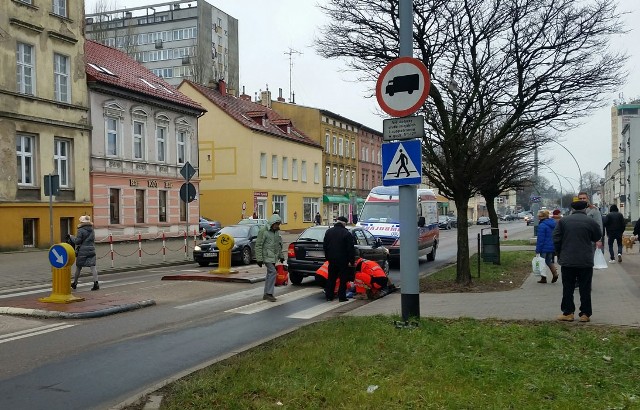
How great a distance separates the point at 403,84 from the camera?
7488mm

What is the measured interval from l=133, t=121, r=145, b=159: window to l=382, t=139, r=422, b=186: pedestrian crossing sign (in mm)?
28235

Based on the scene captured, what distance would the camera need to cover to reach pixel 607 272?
52.0 ft

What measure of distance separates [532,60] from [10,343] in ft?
39.2

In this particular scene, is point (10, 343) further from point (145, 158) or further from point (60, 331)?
point (145, 158)

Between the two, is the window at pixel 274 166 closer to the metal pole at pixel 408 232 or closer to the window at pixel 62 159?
the window at pixel 62 159

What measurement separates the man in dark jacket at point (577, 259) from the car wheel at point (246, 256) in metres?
14.0

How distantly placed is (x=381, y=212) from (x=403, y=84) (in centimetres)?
1470

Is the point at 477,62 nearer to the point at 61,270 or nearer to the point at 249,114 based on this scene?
the point at 61,270

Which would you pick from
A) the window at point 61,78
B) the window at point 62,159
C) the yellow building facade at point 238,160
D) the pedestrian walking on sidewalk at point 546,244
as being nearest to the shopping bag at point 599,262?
the pedestrian walking on sidewalk at point 546,244

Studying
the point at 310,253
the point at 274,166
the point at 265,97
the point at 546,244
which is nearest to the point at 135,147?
the point at 274,166

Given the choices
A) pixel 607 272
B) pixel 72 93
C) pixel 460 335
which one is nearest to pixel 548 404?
pixel 460 335

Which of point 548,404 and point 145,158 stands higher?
point 145,158

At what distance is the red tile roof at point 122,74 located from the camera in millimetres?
31581

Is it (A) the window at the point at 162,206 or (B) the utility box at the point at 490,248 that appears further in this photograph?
(A) the window at the point at 162,206
